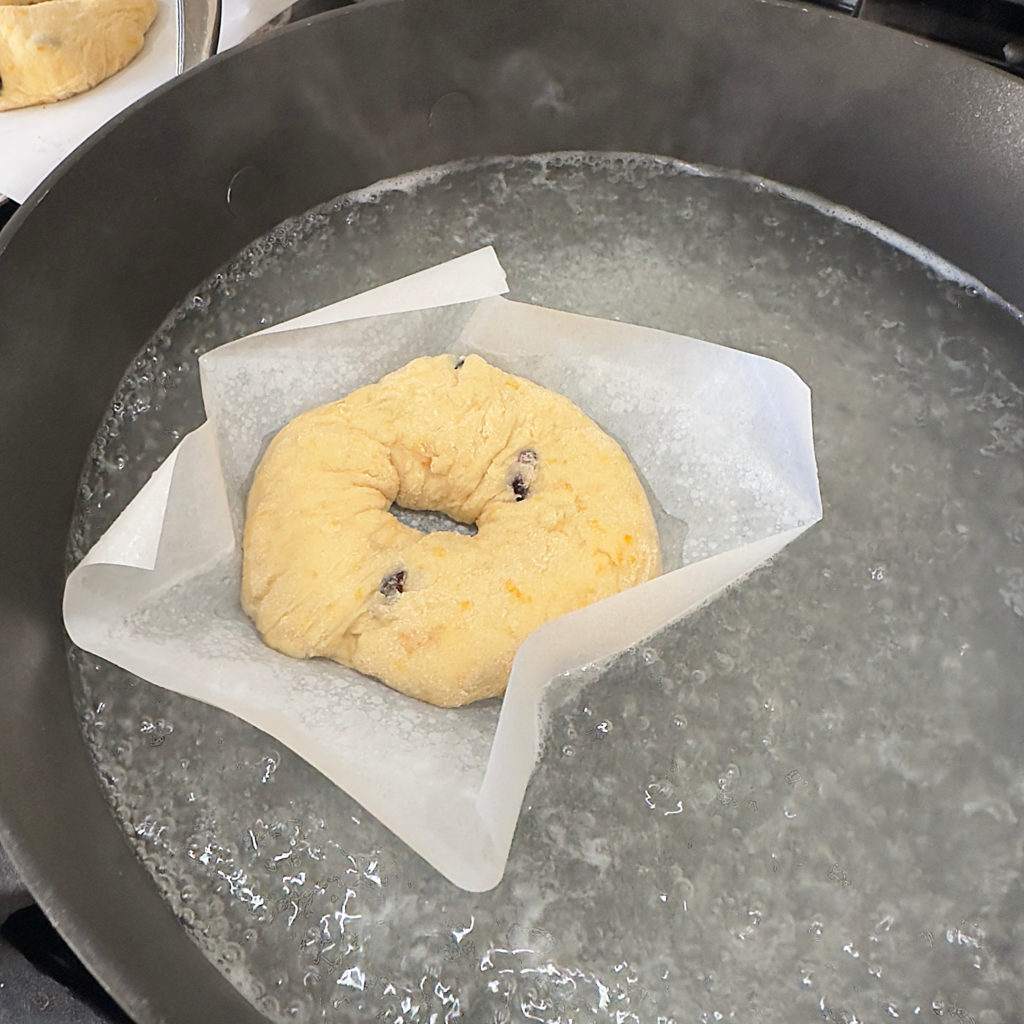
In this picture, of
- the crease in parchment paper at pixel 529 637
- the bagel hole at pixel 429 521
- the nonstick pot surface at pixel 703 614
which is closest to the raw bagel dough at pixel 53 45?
the nonstick pot surface at pixel 703 614

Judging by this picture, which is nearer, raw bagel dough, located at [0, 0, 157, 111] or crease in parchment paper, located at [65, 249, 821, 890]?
crease in parchment paper, located at [65, 249, 821, 890]

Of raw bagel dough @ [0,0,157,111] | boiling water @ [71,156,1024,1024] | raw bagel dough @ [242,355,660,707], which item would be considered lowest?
boiling water @ [71,156,1024,1024]

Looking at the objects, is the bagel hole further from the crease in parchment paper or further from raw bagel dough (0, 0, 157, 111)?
raw bagel dough (0, 0, 157, 111)

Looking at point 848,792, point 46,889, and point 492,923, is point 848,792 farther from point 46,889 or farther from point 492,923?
point 46,889

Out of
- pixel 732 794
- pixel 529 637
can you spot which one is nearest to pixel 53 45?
pixel 529 637

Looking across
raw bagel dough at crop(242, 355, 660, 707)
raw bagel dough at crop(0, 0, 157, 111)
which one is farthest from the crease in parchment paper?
raw bagel dough at crop(0, 0, 157, 111)

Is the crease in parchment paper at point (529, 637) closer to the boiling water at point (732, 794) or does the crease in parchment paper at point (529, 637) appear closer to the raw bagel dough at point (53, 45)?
the boiling water at point (732, 794)
